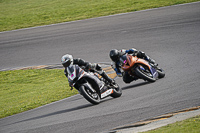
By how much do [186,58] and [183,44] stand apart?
231 centimetres

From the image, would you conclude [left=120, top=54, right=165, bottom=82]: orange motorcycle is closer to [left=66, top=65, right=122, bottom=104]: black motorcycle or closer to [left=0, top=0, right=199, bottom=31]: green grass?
[left=66, top=65, right=122, bottom=104]: black motorcycle

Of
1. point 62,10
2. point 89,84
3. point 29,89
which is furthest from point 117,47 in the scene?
point 62,10

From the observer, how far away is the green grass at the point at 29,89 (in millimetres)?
12406

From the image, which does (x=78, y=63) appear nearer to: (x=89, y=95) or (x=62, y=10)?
(x=89, y=95)

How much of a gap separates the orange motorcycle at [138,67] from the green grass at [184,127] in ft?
16.3

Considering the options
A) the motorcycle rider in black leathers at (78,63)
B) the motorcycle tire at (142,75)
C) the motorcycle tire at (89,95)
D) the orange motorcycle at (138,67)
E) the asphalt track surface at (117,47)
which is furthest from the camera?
the orange motorcycle at (138,67)

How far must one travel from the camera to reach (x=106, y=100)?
1067 cm

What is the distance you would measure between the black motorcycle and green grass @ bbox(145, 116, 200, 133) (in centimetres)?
389

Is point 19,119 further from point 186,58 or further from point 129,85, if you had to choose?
point 186,58

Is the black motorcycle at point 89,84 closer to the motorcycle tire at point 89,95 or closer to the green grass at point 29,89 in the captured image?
the motorcycle tire at point 89,95

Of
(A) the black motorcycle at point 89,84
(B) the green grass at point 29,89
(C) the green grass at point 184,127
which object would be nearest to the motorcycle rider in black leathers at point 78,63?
(A) the black motorcycle at point 89,84

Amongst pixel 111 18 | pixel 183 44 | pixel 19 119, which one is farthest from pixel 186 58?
pixel 111 18

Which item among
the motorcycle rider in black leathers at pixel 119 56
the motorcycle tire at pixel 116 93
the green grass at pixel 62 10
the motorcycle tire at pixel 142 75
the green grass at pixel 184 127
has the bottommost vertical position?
the green grass at pixel 184 127

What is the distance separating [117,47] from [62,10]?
1140cm
